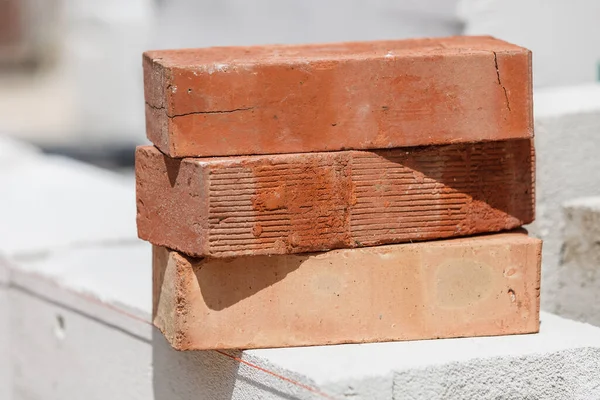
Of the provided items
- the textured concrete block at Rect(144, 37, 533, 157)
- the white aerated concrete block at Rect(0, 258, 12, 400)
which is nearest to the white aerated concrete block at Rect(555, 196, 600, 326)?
the textured concrete block at Rect(144, 37, 533, 157)

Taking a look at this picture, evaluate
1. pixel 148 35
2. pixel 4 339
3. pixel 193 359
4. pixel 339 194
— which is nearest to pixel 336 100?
pixel 339 194

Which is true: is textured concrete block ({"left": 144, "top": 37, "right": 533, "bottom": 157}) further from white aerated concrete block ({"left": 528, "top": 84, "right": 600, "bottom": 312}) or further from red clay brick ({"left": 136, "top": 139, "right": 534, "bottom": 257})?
white aerated concrete block ({"left": 528, "top": 84, "right": 600, "bottom": 312})

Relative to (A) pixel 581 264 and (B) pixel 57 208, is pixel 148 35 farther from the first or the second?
(A) pixel 581 264

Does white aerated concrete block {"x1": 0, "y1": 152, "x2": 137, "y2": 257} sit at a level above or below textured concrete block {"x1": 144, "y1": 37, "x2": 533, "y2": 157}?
below

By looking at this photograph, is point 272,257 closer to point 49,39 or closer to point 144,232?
point 144,232

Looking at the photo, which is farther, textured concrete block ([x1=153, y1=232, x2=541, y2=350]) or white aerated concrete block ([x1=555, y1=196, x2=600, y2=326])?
white aerated concrete block ([x1=555, y1=196, x2=600, y2=326])

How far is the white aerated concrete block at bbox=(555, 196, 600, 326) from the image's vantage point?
3.57 m

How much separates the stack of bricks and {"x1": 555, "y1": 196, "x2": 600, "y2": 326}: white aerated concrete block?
66 cm

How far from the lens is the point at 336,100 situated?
2.74 meters

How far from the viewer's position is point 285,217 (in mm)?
2732

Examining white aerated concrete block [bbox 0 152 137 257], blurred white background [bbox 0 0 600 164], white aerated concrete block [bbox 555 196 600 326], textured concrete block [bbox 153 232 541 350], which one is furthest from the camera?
white aerated concrete block [bbox 0 152 137 257]

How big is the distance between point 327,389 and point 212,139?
2.19 feet

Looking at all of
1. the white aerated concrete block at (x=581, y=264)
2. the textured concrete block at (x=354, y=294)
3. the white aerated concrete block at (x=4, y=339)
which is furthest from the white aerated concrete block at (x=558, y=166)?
the white aerated concrete block at (x=4, y=339)

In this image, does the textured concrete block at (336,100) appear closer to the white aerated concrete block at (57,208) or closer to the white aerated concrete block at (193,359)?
the white aerated concrete block at (193,359)
